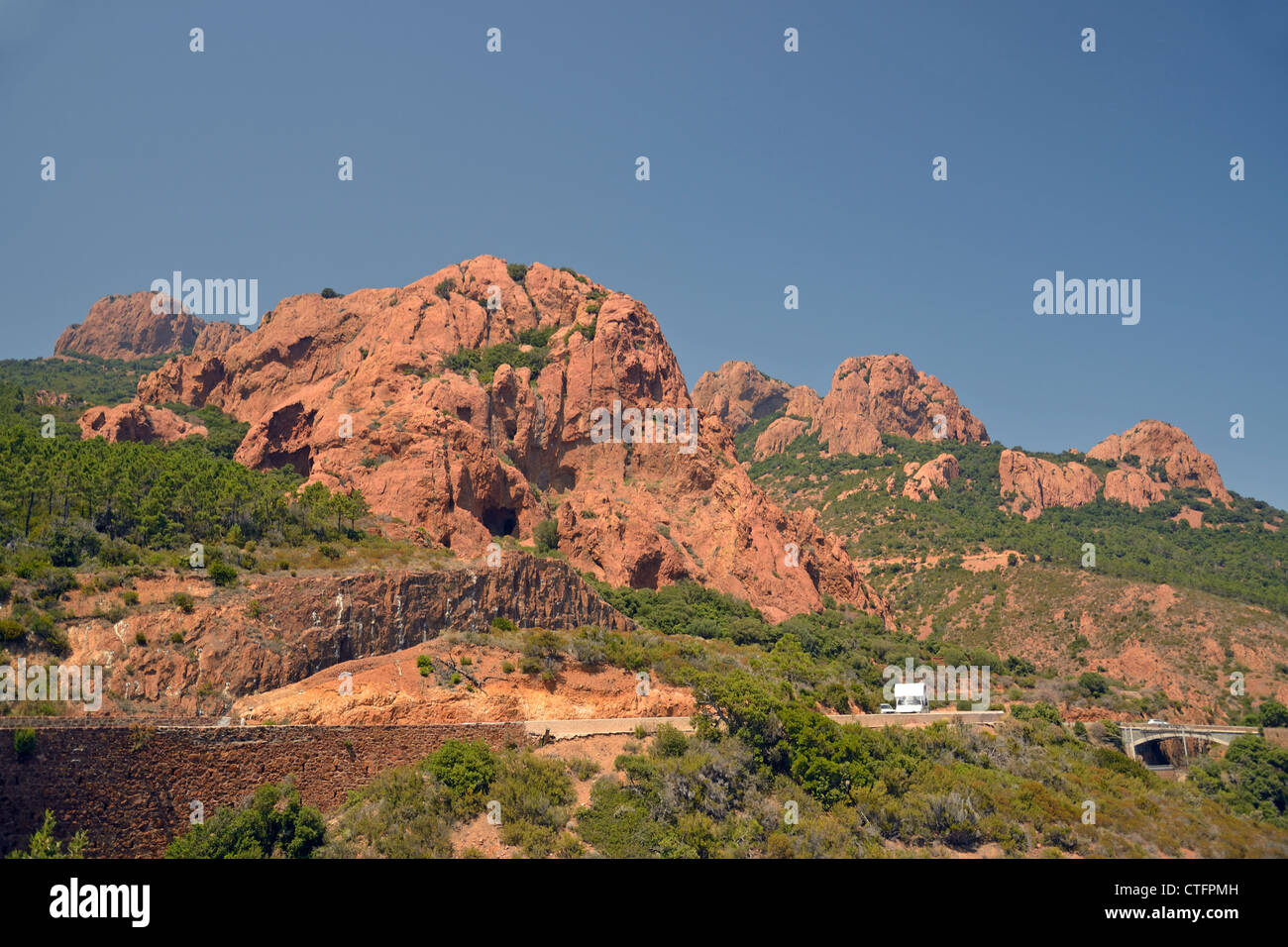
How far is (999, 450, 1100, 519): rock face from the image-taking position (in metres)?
106

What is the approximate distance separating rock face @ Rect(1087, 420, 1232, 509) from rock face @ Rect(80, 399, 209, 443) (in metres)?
108

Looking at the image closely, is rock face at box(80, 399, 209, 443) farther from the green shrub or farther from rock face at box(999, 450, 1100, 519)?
rock face at box(999, 450, 1100, 519)

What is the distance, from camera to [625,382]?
209ft

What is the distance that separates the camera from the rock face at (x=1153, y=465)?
4252 inches

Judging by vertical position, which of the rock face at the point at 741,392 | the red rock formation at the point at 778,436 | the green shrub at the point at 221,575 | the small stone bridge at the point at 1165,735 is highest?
the rock face at the point at 741,392

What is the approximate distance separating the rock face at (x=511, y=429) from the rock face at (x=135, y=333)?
52.5 metres

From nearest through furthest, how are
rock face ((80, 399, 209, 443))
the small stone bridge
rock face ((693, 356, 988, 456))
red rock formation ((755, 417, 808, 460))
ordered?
the small stone bridge < rock face ((80, 399, 209, 443)) < rock face ((693, 356, 988, 456)) < red rock formation ((755, 417, 808, 460))

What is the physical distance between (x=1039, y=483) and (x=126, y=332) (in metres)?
128

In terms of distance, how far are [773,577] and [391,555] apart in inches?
1193

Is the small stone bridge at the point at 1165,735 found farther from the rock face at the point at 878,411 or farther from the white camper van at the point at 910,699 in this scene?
the rock face at the point at 878,411

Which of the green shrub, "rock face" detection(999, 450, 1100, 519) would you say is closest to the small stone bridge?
the green shrub

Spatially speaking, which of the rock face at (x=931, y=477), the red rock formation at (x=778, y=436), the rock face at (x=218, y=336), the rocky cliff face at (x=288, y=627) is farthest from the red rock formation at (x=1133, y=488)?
the rock face at (x=218, y=336)

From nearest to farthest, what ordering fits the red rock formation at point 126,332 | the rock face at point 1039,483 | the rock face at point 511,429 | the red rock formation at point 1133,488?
the rock face at point 511,429 → the rock face at point 1039,483 → the red rock formation at point 1133,488 → the red rock formation at point 126,332

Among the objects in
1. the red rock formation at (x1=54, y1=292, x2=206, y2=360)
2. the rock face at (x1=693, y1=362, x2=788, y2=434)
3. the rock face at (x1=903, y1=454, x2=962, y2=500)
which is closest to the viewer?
the rock face at (x1=903, y1=454, x2=962, y2=500)
